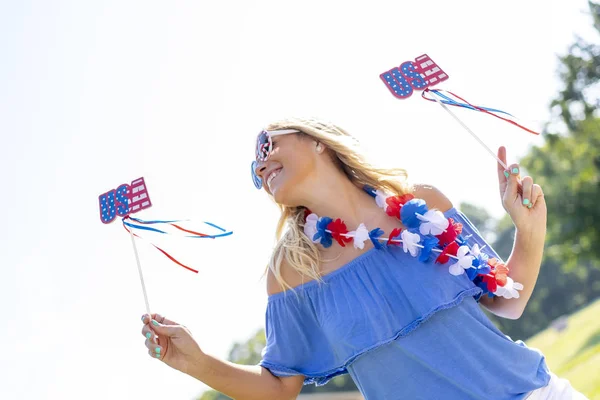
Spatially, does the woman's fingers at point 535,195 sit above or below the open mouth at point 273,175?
below

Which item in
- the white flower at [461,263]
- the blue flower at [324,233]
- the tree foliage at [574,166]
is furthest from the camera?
the tree foliage at [574,166]

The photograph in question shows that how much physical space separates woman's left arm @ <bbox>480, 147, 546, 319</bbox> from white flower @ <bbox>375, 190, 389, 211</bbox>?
0.52m

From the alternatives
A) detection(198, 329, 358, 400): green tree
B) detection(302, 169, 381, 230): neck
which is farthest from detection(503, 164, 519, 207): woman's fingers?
detection(198, 329, 358, 400): green tree

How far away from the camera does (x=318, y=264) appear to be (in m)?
3.62

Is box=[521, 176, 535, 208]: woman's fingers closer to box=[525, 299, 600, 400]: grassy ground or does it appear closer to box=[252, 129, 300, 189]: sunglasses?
box=[252, 129, 300, 189]: sunglasses

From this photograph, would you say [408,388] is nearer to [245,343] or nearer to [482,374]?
[482,374]

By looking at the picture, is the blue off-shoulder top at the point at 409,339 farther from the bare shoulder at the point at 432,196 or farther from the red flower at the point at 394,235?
the bare shoulder at the point at 432,196

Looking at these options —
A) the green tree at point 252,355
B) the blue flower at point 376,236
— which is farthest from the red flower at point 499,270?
the green tree at point 252,355

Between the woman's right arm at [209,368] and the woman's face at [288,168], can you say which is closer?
the woman's right arm at [209,368]

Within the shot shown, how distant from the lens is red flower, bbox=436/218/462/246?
353 centimetres

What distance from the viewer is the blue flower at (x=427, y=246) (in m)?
3.43

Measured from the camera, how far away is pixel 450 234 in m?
3.56

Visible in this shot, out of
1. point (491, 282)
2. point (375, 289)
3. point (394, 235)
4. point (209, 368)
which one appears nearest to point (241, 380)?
point (209, 368)

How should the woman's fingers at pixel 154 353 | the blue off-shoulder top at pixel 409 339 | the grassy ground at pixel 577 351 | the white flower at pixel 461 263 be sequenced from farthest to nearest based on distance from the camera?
the grassy ground at pixel 577 351
the white flower at pixel 461 263
the blue off-shoulder top at pixel 409 339
the woman's fingers at pixel 154 353
